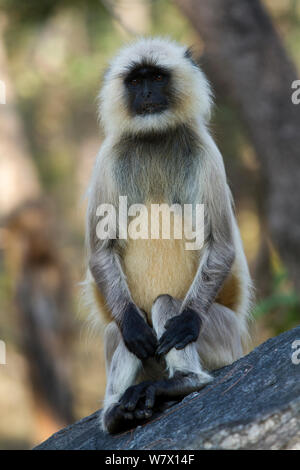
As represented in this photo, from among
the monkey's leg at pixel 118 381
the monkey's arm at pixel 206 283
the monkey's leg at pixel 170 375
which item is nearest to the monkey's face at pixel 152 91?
the monkey's arm at pixel 206 283

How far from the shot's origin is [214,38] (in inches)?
342

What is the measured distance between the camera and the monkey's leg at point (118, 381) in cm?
399

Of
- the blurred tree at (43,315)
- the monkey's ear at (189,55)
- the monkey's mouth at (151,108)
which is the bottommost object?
the blurred tree at (43,315)

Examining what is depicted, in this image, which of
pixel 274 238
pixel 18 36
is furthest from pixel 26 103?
pixel 274 238

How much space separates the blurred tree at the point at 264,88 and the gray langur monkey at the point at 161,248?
3.71 meters

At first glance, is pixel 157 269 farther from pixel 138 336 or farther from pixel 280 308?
pixel 280 308

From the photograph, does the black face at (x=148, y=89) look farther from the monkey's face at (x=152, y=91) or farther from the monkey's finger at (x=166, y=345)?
the monkey's finger at (x=166, y=345)

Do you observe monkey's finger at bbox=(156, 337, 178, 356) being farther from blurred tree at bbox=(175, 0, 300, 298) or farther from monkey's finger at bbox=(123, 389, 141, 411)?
blurred tree at bbox=(175, 0, 300, 298)

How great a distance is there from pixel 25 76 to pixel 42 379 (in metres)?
6.14

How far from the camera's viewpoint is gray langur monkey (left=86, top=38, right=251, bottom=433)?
13.9ft

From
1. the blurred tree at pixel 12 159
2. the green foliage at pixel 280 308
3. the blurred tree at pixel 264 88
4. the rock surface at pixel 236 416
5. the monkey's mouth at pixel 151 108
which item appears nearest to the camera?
the rock surface at pixel 236 416
